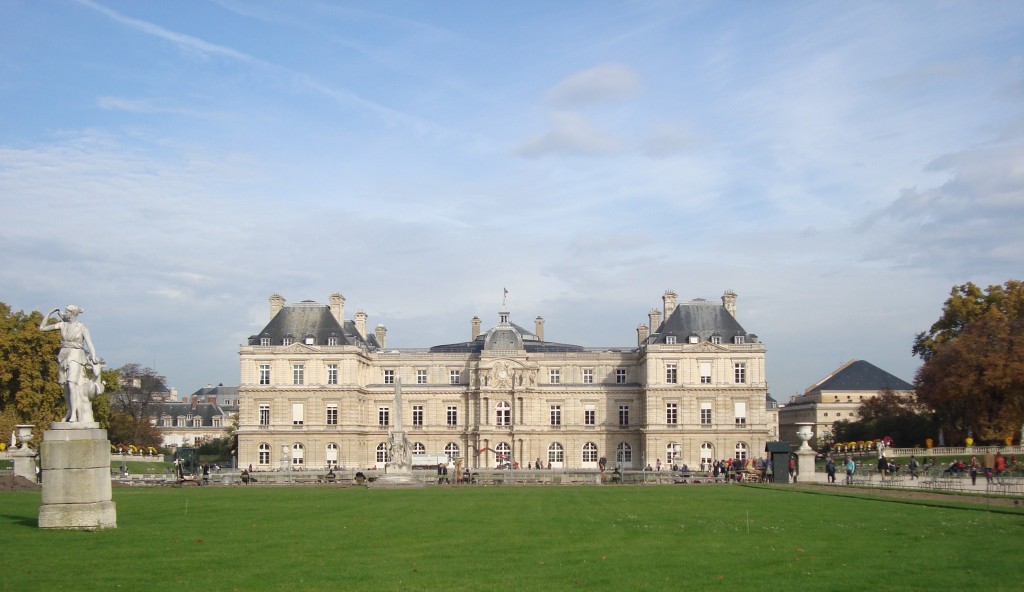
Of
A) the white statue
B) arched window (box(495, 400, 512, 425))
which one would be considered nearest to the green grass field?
the white statue

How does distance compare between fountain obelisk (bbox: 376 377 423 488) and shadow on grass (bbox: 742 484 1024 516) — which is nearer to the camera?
shadow on grass (bbox: 742 484 1024 516)

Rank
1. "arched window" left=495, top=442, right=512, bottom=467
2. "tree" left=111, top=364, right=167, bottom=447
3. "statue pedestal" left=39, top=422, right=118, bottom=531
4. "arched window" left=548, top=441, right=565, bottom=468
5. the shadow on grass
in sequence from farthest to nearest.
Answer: "tree" left=111, top=364, right=167, bottom=447, "arched window" left=548, top=441, right=565, bottom=468, "arched window" left=495, top=442, right=512, bottom=467, the shadow on grass, "statue pedestal" left=39, top=422, right=118, bottom=531

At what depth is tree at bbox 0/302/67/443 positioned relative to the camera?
2386 inches

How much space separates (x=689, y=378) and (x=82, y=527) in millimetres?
Result: 63616

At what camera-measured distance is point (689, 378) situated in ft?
262

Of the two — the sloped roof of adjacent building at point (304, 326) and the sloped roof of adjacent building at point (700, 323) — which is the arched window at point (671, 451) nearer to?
the sloped roof of adjacent building at point (700, 323)

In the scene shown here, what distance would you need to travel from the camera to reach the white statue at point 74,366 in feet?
67.6

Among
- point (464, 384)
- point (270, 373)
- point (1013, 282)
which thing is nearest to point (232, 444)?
point (270, 373)

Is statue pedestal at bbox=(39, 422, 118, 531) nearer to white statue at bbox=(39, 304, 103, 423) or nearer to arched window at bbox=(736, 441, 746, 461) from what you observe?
white statue at bbox=(39, 304, 103, 423)

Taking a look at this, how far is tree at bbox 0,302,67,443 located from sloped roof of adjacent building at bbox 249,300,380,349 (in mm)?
20837

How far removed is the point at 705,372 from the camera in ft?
262

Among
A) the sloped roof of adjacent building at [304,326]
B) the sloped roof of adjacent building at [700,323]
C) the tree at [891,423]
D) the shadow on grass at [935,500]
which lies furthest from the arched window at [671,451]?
the shadow on grass at [935,500]

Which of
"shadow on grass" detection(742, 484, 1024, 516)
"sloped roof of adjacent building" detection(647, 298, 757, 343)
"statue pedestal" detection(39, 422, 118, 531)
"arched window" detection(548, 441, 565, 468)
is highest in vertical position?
"sloped roof of adjacent building" detection(647, 298, 757, 343)

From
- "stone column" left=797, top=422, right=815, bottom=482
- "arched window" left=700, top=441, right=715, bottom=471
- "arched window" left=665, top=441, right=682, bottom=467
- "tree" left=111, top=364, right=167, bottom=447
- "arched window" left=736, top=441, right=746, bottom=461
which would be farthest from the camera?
"tree" left=111, top=364, right=167, bottom=447
